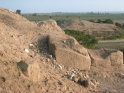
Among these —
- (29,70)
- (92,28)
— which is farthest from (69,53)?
(92,28)

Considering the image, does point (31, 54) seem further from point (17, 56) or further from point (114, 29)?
point (114, 29)

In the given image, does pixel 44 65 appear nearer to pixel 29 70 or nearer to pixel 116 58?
pixel 29 70

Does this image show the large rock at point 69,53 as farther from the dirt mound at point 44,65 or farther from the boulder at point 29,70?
the boulder at point 29,70

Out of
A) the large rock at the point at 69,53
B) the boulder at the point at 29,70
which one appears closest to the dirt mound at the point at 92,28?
the large rock at the point at 69,53

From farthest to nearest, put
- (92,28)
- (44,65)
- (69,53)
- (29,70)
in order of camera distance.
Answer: (92,28) → (69,53) → (44,65) → (29,70)

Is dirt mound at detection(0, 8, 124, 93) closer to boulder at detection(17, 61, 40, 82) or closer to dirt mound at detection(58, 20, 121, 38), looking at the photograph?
boulder at detection(17, 61, 40, 82)

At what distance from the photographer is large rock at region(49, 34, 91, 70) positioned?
8812mm

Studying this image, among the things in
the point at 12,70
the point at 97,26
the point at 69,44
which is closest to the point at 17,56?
the point at 12,70

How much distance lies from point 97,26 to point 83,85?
2911 cm

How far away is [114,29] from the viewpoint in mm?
36562

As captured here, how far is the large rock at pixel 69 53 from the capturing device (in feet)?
28.9

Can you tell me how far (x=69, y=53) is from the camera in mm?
8867

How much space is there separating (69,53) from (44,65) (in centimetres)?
107

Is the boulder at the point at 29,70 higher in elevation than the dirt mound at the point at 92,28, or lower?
higher
